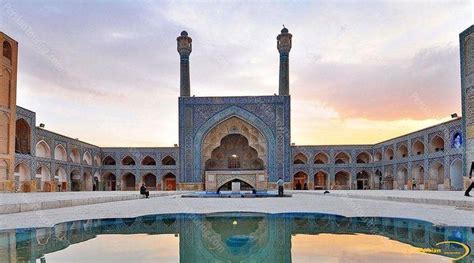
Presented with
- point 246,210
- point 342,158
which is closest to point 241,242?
point 246,210

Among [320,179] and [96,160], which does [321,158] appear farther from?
[96,160]

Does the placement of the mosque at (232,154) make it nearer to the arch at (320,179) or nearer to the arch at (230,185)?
the arch at (320,179)

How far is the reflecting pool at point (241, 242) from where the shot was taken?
9.96ft

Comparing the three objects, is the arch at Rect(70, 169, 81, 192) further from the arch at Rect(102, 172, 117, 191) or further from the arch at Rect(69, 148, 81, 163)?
the arch at Rect(102, 172, 117, 191)

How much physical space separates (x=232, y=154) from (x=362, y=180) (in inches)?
404

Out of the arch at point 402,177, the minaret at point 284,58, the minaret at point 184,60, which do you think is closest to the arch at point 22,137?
the minaret at point 184,60

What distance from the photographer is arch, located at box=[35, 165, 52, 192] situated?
23.8 meters

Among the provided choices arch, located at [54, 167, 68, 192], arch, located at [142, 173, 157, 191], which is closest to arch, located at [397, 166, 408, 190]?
arch, located at [142, 173, 157, 191]

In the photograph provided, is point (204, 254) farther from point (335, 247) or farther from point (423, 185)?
point (423, 185)

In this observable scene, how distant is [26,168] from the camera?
21641 mm

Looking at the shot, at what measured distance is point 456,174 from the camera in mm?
21125

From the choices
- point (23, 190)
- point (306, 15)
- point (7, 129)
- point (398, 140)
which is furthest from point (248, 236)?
point (398, 140)

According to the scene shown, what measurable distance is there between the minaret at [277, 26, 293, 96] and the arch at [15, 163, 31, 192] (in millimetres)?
15596

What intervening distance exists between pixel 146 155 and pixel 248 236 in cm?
2832
